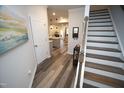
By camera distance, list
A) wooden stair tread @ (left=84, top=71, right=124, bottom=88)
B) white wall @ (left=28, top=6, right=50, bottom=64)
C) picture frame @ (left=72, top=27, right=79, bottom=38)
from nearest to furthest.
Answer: wooden stair tread @ (left=84, top=71, right=124, bottom=88), white wall @ (left=28, top=6, right=50, bottom=64), picture frame @ (left=72, top=27, right=79, bottom=38)

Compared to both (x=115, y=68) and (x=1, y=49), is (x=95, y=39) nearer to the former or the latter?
(x=115, y=68)

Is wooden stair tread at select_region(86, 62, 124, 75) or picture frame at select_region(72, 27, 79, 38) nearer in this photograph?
wooden stair tread at select_region(86, 62, 124, 75)

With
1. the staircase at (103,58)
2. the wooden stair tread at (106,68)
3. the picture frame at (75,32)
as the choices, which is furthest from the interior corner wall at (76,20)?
the wooden stair tread at (106,68)

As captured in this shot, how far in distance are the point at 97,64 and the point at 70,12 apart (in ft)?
8.84

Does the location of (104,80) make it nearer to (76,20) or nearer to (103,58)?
(103,58)

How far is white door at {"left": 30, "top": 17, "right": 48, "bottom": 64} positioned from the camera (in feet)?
8.25

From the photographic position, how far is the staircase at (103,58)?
1498 millimetres

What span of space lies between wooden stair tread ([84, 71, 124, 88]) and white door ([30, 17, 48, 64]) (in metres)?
1.74

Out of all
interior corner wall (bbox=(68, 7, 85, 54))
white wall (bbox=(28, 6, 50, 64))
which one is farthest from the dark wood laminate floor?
interior corner wall (bbox=(68, 7, 85, 54))

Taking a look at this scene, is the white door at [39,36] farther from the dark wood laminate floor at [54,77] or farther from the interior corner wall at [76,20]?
the interior corner wall at [76,20]

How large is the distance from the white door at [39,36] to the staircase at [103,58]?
157cm

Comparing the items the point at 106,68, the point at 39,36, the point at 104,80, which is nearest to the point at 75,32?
the point at 39,36

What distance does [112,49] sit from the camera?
1937 mm

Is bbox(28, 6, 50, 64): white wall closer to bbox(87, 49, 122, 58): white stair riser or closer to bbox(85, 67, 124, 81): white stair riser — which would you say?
bbox(87, 49, 122, 58): white stair riser
